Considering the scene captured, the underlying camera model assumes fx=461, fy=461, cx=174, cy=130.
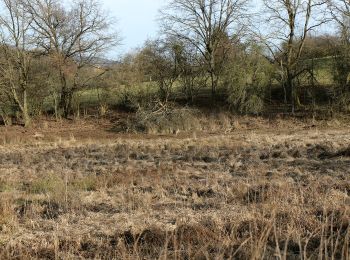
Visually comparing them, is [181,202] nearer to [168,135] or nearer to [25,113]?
[168,135]

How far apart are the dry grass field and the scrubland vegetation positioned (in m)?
0.04

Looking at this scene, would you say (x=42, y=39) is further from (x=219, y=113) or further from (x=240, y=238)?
(x=240, y=238)

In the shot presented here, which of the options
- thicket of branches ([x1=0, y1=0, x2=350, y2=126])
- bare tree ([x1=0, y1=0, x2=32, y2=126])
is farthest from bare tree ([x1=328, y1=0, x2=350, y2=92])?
bare tree ([x1=0, y1=0, x2=32, y2=126])

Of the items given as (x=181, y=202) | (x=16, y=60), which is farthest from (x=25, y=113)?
(x=181, y=202)

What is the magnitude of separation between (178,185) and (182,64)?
19257mm

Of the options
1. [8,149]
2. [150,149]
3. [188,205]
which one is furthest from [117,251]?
[8,149]

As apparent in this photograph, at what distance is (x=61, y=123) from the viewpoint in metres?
28.8

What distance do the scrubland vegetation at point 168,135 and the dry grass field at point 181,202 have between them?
43mm

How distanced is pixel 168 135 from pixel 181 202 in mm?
15538

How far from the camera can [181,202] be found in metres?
8.09

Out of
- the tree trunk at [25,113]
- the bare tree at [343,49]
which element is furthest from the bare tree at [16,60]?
the bare tree at [343,49]

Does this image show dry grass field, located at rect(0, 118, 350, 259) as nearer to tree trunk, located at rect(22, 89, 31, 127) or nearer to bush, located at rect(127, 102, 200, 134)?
bush, located at rect(127, 102, 200, 134)

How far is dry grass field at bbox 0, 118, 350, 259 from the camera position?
17.2 ft

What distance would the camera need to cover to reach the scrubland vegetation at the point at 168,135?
6.35 metres
